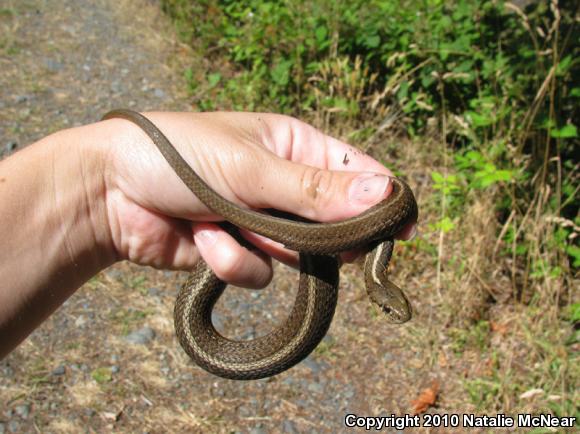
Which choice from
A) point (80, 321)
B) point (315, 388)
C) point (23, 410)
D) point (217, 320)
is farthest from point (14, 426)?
point (315, 388)

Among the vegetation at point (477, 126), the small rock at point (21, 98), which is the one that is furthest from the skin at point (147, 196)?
the small rock at point (21, 98)

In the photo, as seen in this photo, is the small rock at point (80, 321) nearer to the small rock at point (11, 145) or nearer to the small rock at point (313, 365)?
the small rock at point (313, 365)

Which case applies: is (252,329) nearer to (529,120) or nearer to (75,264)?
(75,264)

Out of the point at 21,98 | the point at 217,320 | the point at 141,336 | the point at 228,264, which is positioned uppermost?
the point at 228,264

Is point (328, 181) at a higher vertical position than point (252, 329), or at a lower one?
higher

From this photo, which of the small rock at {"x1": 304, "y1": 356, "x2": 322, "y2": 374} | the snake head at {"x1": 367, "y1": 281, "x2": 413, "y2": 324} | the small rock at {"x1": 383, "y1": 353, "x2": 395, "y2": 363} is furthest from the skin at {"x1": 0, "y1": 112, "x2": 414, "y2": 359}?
the small rock at {"x1": 383, "y1": 353, "x2": 395, "y2": 363}

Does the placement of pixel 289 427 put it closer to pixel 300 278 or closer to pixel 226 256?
pixel 300 278

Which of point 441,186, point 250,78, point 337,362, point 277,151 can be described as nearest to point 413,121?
point 441,186
